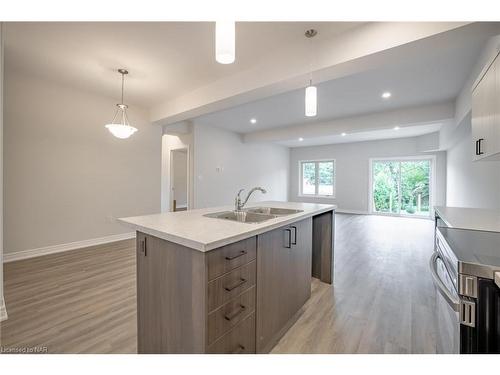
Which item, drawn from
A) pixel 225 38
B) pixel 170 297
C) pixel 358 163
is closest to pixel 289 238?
pixel 170 297

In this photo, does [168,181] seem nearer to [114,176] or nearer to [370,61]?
[114,176]

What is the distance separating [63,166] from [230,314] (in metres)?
3.78

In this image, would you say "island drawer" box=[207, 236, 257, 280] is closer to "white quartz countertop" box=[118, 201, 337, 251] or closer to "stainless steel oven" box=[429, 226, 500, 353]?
"white quartz countertop" box=[118, 201, 337, 251]

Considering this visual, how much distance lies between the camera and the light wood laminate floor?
5.24 ft

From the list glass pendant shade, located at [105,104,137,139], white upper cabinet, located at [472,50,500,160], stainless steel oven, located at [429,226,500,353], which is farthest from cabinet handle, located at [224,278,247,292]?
glass pendant shade, located at [105,104,137,139]

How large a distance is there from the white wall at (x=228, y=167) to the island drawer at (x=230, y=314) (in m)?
4.45

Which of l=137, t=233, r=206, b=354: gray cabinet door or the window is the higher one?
the window

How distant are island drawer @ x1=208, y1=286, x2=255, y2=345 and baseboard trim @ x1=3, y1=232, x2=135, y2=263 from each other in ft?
11.8

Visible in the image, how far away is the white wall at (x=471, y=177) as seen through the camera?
2.66m

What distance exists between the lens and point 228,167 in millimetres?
6586

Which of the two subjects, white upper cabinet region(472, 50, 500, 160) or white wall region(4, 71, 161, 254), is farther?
white wall region(4, 71, 161, 254)
